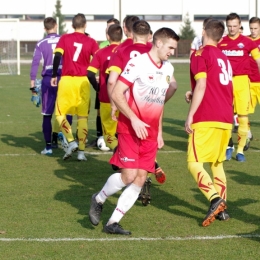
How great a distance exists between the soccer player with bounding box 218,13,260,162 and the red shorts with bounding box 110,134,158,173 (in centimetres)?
465

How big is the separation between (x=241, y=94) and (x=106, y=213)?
14.6 feet

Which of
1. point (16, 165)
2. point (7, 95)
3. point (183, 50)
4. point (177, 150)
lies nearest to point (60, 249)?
point (16, 165)

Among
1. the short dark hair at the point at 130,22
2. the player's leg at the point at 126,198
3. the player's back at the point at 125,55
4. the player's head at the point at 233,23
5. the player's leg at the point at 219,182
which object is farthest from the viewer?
the player's head at the point at 233,23

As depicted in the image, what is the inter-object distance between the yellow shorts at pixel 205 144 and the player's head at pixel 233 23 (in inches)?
155

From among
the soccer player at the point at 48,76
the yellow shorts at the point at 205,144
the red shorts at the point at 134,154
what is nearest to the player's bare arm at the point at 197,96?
the yellow shorts at the point at 205,144

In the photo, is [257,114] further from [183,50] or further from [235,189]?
[183,50]

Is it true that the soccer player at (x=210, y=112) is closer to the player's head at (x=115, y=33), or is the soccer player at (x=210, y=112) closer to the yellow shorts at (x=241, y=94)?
the player's head at (x=115, y=33)

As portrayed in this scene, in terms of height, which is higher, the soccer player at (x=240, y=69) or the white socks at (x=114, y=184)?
the soccer player at (x=240, y=69)

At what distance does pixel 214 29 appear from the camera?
734 cm

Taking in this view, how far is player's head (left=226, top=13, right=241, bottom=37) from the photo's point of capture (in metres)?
11.0

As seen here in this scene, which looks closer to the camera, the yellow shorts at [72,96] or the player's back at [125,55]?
the player's back at [125,55]

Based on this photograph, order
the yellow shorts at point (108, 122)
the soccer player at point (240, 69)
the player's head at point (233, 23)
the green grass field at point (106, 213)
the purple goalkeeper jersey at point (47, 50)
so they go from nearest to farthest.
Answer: the green grass field at point (106, 213) < the yellow shorts at point (108, 122) < the player's head at point (233, 23) < the soccer player at point (240, 69) < the purple goalkeeper jersey at point (47, 50)

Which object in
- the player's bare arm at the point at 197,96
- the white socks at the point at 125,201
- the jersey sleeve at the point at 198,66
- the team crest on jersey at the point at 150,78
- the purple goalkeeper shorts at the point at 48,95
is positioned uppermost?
the jersey sleeve at the point at 198,66

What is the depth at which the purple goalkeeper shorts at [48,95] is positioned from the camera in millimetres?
12242
